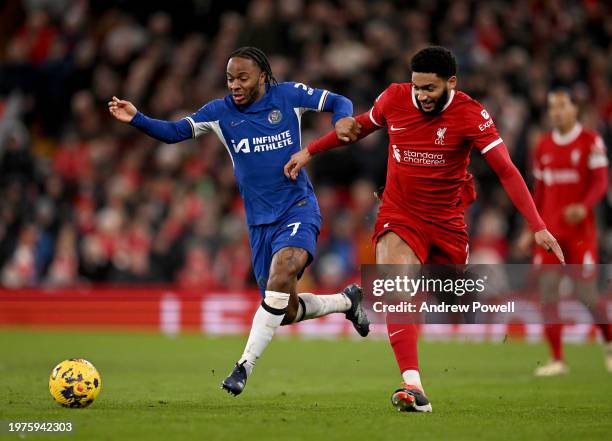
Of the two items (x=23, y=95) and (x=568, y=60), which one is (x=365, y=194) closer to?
(x=568, y=60)

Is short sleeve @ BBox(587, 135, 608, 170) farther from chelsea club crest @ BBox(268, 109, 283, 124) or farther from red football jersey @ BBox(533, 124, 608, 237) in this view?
chelsea club crest @ BBox(268, 109, 283, 124)

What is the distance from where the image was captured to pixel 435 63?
856 cm

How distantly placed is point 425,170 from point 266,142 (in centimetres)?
147

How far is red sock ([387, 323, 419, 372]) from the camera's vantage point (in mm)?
8766

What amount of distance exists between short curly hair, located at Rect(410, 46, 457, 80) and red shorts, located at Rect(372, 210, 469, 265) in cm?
120

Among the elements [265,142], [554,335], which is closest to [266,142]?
[265,142]

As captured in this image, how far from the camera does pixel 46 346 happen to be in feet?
53.4

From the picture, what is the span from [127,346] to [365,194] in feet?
16.9

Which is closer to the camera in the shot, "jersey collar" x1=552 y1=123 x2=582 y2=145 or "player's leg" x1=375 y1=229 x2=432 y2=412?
"player's leg" x1=375 y1=229 x2=432 y2=412

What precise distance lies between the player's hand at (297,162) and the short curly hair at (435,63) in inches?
47.1

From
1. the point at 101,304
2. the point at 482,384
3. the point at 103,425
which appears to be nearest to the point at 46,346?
the point at 101,304

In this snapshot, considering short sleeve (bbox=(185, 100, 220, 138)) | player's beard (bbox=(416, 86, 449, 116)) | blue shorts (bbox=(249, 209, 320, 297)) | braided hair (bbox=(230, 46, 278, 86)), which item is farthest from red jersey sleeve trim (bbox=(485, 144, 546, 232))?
short sleeve (bbox=(185, 100, 220, 138))

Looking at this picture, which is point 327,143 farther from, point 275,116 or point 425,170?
point 425,170

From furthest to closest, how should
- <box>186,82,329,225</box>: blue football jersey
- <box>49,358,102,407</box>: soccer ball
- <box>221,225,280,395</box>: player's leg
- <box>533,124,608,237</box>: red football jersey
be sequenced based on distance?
<box>533,124,608,237</box>: red football jersey
<box>186,82,329,225</box>: blue football jersey
<box>221,225,280,395</box>: player's leg
<box>49,358,102,407</box>: soccer ball
